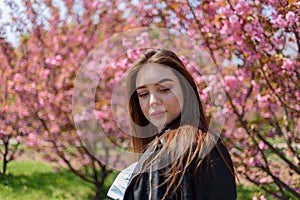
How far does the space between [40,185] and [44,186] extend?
9 cm

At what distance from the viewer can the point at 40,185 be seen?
6699 millimetres

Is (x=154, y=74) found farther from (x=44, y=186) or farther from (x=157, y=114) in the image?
(x=44, y=186)

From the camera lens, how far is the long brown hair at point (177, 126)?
116 cm

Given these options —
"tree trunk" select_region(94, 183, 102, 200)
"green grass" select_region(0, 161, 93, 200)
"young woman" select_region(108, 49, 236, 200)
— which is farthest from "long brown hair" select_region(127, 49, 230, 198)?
"green grass" select_region(0, 161, 93, 200)

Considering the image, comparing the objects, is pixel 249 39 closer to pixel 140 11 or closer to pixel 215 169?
pixel 140 11

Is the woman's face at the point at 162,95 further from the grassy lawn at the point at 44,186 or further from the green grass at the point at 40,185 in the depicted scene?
the green grass at the point at 40,185

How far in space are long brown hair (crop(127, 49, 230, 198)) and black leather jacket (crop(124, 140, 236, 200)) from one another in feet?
0.06

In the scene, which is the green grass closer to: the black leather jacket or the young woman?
the young woman

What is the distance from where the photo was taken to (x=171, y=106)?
1.31 m

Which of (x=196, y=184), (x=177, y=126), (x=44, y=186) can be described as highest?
(x=177, y=126)

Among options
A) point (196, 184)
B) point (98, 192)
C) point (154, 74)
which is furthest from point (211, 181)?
point (98, 192)

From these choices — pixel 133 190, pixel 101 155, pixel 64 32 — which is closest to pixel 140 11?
pixel 64 32

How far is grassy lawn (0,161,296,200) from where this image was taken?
6.09m

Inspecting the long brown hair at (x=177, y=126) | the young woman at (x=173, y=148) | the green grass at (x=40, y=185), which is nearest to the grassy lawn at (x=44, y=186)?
the green grass at (x=40, y=185)
